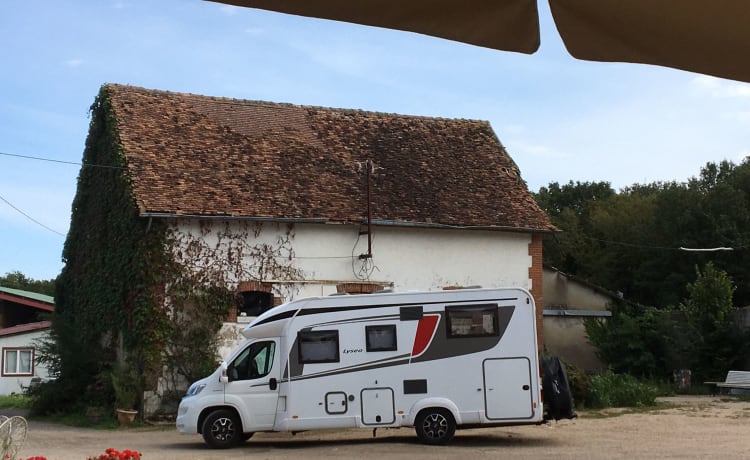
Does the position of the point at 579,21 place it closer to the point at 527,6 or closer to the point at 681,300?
the point at 527,6

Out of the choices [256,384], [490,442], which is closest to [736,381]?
[490,442]

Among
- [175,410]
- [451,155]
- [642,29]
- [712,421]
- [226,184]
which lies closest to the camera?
[642,29]

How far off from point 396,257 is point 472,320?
8.93 meters

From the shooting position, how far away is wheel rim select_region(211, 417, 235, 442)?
15.7 meters

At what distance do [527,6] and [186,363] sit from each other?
20367 mm

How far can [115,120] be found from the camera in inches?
947

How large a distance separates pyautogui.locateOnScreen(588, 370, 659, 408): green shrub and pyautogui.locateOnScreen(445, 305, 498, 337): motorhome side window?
7811 mm

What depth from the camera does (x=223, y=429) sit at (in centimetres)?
1577

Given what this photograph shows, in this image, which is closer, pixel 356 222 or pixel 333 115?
pixel 356 222

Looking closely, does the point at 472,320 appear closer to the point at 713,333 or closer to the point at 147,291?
the point at 147,291

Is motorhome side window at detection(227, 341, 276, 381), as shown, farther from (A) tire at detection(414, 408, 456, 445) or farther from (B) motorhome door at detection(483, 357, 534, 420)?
(B) motorhome door at detection(483, 357, 534, 420)

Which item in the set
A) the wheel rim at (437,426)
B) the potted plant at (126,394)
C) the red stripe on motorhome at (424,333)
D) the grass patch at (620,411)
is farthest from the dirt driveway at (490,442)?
the red stripe on motorhome at (424,333)

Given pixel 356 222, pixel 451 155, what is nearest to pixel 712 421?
pixel 356 222

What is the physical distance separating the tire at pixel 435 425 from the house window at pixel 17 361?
2656 centimetres
